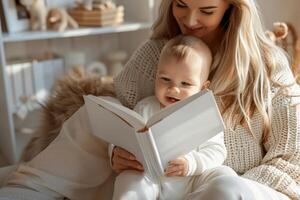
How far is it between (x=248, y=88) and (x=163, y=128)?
1.24 ft

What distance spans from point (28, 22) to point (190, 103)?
138 centimetres

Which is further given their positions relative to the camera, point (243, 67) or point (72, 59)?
point (72, 59)

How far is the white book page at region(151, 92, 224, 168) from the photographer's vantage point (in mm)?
985

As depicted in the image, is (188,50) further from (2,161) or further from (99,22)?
(2,161)

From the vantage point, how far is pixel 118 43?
2598 mm

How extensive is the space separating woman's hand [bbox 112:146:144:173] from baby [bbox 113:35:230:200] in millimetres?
15

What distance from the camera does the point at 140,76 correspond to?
1370 mm

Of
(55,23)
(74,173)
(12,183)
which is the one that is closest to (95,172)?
(74,173)

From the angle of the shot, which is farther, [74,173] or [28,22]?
[28,22]

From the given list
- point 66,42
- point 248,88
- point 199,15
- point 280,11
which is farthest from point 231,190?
point 66,42

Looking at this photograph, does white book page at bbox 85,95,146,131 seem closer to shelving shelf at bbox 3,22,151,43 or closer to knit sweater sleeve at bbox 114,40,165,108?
knit sweater sleeve at bbox 114,40,165,108

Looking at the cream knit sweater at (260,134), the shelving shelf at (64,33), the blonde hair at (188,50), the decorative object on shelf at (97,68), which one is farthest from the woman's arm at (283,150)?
the decorative object on shelf at (97,68)

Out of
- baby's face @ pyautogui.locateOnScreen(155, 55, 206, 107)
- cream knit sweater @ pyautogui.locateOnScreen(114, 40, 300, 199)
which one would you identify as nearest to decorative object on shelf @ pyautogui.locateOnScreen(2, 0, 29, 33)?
cream knit sweater @ pyautogui.locateOnScreen(114, 40, 300, 199)

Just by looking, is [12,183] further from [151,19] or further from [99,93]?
[151,19]
